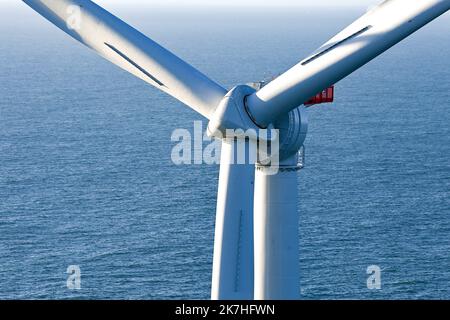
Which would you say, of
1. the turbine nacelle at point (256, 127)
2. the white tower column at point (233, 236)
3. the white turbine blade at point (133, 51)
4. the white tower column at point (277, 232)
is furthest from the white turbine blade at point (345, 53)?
the white tower column at point (277, 232)

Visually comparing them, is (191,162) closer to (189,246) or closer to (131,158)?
(131,158)

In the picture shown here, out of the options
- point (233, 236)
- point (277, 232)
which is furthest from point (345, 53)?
point (277, 232)

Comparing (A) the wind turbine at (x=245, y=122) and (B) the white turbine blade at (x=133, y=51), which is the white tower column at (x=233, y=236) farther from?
(B) the white turbine blade at (x=133, y=51)

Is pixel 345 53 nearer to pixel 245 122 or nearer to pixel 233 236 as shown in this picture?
pixel 245 122

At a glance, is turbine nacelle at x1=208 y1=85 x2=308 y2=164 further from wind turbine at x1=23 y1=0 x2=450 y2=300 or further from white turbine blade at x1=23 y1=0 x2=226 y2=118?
white turbine blade at x1=23 y1=0 x2=226 y2=118
